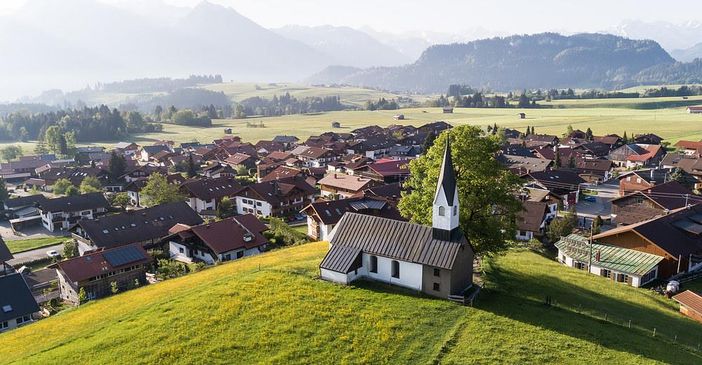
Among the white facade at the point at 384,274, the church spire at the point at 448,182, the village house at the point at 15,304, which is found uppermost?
the church spire at the point at 448,182

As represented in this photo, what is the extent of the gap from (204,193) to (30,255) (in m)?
25.9

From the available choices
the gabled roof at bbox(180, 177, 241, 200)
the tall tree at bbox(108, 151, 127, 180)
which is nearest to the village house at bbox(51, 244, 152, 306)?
the gabled roof at bbox(180, 177, 241, 200)

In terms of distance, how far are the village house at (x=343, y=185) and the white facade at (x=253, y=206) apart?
12.9 metres

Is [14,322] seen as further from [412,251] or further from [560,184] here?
[560,184]

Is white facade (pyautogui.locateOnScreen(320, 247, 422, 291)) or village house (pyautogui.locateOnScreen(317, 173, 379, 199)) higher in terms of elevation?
white facade (pyautogui.locateOnScreen(320, 247, 422, 291))

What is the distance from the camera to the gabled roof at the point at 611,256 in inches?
1838

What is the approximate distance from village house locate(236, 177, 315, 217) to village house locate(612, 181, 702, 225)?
43029mm

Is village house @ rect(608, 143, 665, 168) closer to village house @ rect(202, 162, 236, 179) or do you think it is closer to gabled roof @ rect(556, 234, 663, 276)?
gabled roof @ rect(556, 234, 663, 276)

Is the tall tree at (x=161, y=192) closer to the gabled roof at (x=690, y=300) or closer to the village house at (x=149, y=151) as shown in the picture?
the gabled roof at (x=690, y=300)

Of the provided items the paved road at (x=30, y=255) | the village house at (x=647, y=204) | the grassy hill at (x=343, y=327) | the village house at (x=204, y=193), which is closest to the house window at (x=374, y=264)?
the grassy hill at (x=343, y=327)

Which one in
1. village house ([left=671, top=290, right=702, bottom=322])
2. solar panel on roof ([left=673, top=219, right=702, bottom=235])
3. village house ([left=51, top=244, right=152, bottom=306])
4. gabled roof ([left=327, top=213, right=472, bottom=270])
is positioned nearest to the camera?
gabled roof ([left=327, top=213, right=472, bottom=270])

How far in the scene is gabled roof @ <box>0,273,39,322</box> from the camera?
4450cm

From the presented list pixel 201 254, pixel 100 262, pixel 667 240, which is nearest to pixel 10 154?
pixel 100 262

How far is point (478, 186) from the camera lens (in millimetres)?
37219
